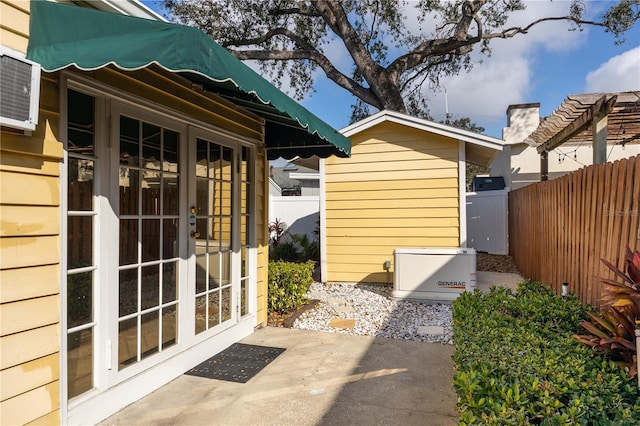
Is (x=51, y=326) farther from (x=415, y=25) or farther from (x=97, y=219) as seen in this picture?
(x=415, y=25)

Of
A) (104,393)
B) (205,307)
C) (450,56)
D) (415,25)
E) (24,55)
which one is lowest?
(104,393)

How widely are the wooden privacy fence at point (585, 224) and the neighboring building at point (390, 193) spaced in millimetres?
1303

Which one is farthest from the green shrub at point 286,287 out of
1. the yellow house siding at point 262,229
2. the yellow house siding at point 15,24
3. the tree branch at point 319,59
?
the tree branch at point 319,59

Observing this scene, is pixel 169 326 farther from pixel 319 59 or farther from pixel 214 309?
pixel 319 59

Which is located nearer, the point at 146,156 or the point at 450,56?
the point at 146,156

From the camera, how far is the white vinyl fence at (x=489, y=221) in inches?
411

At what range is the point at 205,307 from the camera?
12.1 ft

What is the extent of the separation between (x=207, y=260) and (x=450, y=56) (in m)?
13.2

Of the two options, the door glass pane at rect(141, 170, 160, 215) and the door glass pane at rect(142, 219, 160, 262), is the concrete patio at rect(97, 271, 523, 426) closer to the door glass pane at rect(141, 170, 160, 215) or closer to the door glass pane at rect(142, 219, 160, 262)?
the door glass pane at rect(142, 219, 160, 262)

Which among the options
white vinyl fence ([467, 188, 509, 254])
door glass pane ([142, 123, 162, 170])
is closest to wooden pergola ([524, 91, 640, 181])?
white vinyl fence ([467, 188, 509, 254])

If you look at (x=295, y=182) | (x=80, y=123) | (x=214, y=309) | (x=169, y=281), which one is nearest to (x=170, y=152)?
(x=80, y=123)

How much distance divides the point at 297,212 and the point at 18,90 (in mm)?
9672

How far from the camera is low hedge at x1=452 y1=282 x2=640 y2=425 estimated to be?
1.65 metres

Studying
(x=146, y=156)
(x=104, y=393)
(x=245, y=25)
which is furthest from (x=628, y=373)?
(x=245, y=25)
